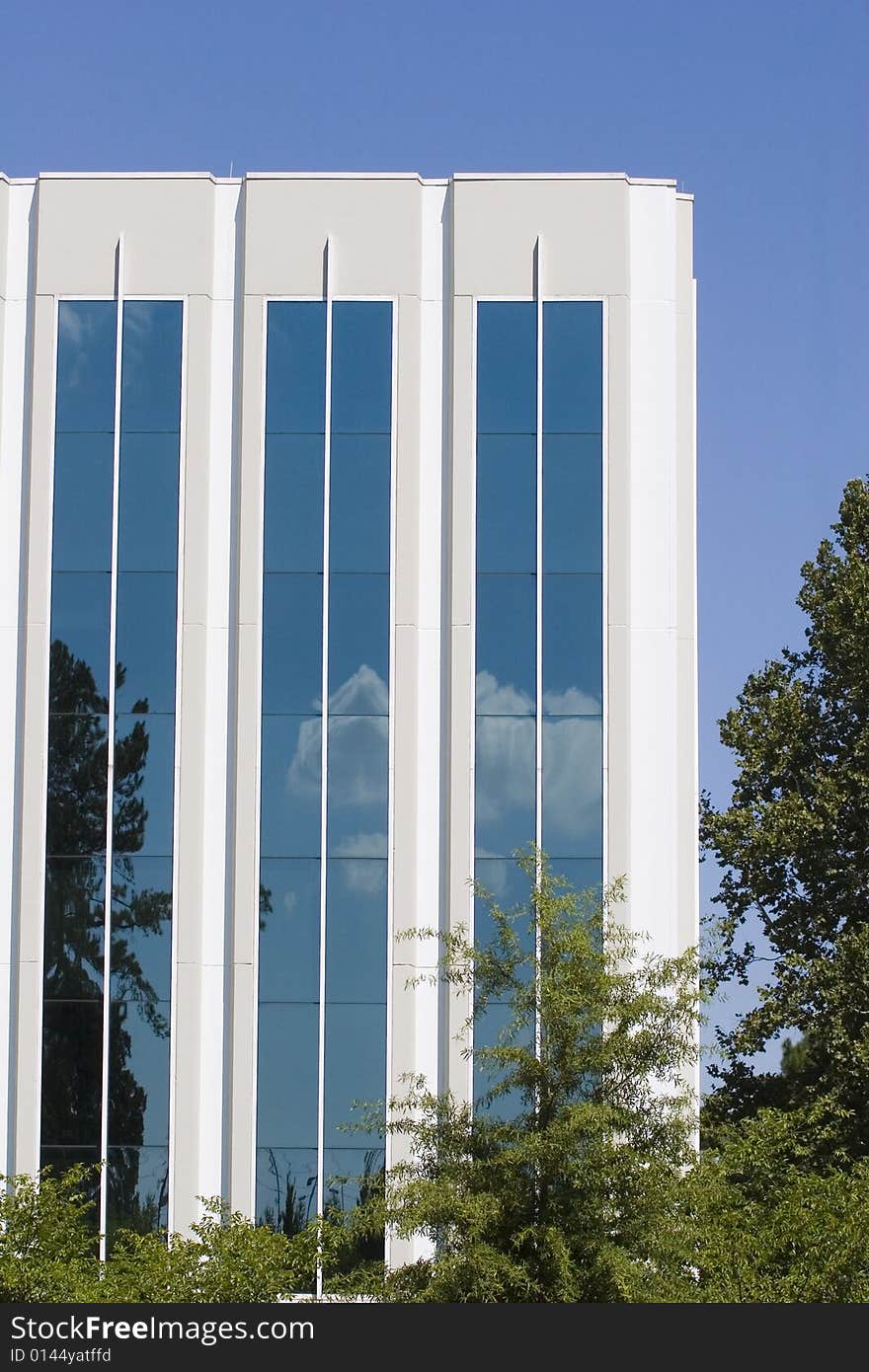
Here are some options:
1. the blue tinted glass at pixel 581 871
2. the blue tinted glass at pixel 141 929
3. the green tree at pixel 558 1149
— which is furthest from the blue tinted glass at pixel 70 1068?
the green tree at pixel 558 1149

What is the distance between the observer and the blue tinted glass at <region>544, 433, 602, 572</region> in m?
28.0

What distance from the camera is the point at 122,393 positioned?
28.7 m

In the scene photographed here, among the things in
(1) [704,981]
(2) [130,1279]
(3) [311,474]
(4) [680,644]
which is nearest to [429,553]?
(3) [311,474]

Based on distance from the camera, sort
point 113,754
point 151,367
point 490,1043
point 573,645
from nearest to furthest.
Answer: point 490,1043, point 573,645, point 113,754, point 151,367

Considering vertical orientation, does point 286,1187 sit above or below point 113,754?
below

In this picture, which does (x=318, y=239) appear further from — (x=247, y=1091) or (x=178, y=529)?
(x=247, y=1091)

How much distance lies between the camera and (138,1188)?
26.8m

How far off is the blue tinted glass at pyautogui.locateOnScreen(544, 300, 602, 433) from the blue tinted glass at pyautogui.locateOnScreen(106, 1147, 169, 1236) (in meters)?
11.7

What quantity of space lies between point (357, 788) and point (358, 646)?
204cm

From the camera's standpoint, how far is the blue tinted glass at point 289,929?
27156 mm

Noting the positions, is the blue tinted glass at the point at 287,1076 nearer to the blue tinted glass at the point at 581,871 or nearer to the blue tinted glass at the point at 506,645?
the blue tinted glass at the point at 581,871

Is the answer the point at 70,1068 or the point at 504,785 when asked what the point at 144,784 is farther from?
the point at 504,785

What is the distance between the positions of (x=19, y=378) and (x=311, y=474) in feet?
15.5

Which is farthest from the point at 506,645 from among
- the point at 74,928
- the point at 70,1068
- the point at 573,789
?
the point at 70,1068
